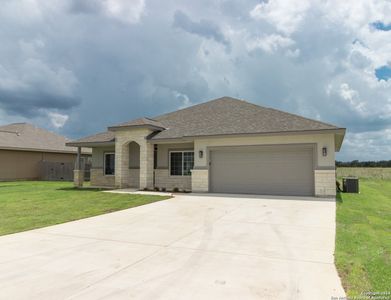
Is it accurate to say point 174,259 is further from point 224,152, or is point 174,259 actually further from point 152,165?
point 152,165

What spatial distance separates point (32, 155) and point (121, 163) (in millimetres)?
14442

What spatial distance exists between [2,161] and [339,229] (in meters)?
26.8

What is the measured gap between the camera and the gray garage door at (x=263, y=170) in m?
13.7

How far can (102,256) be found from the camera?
16.5ft

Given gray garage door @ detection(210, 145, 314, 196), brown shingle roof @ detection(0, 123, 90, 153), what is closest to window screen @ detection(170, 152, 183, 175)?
gray garage door @ detection(210, 145, 314, 196)

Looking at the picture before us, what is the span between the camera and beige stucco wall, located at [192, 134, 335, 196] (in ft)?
42.7

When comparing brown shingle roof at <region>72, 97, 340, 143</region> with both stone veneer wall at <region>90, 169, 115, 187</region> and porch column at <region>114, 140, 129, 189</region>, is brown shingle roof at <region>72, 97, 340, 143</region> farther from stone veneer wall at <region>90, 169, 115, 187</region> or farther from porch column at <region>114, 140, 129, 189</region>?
stone veneer wall at <region>90, 169, 115, 187</region>

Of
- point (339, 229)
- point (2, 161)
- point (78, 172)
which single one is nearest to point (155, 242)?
point (339, 229)

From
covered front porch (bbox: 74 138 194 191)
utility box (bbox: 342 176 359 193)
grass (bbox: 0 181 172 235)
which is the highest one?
covered front porch (bbox: 74 138 194 191)

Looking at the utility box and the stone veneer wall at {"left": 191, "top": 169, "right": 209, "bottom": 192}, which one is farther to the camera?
the utility box

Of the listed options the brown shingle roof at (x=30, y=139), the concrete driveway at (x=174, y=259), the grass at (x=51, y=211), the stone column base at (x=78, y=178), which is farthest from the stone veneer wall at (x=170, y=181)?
the brown shingle roof at (x=30, y=139)

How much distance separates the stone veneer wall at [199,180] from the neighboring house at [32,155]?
16.5 metres

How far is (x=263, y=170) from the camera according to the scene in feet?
47.2

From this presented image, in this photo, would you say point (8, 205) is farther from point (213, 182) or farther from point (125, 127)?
point (213, 182)
